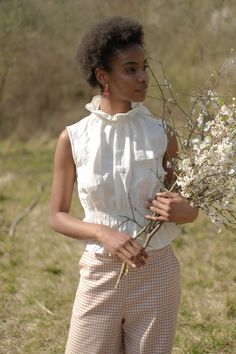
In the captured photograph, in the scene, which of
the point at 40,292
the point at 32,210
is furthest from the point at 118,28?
the point at 32,210

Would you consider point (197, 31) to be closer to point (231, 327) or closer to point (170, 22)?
point (170, 22)

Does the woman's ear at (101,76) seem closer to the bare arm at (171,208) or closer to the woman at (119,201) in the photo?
the woman at (119,201)

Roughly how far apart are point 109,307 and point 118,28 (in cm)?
98

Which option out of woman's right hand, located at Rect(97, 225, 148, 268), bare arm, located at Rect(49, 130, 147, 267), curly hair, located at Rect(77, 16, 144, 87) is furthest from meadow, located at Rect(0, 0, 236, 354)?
woman's right hand, located at Rect(97, 225, 148, 268)

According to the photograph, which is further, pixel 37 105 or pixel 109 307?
pixel 37 105

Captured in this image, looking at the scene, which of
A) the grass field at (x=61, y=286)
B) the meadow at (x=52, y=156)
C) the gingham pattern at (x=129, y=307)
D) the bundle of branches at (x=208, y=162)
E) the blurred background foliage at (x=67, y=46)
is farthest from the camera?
the blurred background foliage at (x=67, y=46)

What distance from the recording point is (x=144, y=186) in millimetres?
2266

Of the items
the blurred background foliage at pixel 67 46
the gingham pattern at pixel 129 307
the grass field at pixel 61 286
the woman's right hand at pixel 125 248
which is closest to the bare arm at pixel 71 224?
the woman's right hand at pixel 125 248

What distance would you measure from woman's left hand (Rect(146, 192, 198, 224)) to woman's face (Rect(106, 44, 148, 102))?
371 mm

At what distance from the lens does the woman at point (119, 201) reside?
88.8 inches

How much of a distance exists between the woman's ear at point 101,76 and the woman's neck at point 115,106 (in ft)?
0.21

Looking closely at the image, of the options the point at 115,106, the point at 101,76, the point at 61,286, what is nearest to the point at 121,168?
the point at 115,106

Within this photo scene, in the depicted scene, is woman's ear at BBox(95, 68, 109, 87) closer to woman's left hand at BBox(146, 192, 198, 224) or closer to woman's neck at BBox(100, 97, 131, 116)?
woman's neck at BBox(100, 97, 131, 116)

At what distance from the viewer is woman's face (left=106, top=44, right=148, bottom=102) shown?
89.4 inches
